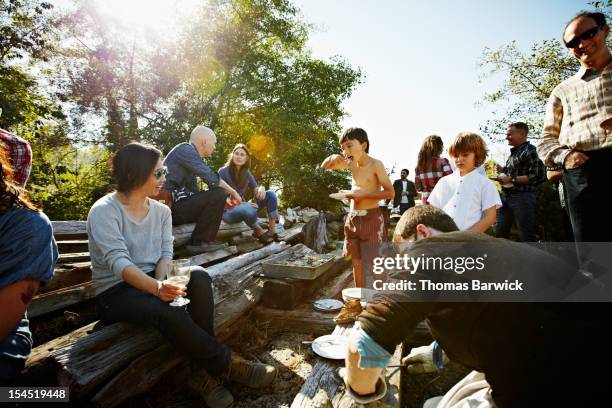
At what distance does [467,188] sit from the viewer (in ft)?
10.1

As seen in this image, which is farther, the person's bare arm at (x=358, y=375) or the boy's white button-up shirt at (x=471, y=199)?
the boy's white button-up shirt at (x=471, y=199)

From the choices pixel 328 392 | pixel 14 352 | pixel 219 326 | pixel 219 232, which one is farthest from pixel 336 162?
pixel 14 352

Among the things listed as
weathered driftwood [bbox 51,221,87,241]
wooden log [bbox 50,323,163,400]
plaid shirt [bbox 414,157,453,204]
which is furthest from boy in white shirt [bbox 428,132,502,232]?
weathered driftwood [bbox 51,221,87,241]

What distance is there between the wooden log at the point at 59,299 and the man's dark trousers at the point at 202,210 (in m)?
1.84

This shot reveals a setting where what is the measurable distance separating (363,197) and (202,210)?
2.48 meters

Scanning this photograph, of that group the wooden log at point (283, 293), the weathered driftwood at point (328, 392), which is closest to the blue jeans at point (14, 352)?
the weathered driftwood at point (328, 392)

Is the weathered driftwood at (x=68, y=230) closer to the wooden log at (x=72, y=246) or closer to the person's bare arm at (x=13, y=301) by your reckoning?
the wooden log at (x=72, y=246)

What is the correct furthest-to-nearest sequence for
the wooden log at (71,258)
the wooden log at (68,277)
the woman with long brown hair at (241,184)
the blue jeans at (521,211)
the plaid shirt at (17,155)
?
the woman with long brown hair at (241,184) < the blue jeans at (521,211) < the wooden log at (71,258) < the wooden log at (68,277) < the plaid shirt at (17,155)

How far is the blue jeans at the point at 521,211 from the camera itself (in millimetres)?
4668

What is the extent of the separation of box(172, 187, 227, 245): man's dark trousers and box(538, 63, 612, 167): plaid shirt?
405 centimetres

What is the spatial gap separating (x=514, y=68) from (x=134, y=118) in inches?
A: 718

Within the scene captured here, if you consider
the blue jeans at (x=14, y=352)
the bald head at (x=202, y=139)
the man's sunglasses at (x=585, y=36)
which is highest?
the man's sunglasses at (x=585, y=36)

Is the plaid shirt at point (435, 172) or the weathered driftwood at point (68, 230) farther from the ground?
the plaid shirt at point (435, 172)

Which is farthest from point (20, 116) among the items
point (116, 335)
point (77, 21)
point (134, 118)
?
point (116, 335)
